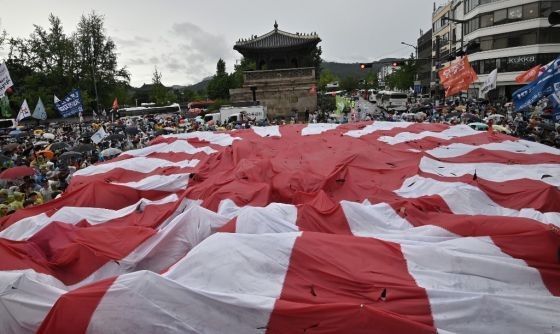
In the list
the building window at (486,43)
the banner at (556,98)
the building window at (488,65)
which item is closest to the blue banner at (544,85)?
the banner at (556,98)

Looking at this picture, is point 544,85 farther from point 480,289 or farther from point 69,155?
point 69,155

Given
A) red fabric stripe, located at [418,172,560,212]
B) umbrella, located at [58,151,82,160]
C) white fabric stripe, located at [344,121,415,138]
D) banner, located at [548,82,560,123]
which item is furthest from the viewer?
white fabric stripe, located at [344,121,415,138]

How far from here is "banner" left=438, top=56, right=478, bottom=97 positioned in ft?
52.5

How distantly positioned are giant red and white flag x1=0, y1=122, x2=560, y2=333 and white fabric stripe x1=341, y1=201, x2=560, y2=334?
0.04 feet

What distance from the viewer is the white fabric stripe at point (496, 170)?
7.31 meters

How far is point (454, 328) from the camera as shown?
11.2 feet

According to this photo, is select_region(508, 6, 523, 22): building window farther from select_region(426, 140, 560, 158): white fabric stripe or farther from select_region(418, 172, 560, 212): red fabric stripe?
select_region(418, 172, 560, 212): red fabric stripe

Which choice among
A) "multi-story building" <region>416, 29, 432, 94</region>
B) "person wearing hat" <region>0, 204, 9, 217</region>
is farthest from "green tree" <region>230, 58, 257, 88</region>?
"person wearing hat" <region>0, 204, 9, 217</region>

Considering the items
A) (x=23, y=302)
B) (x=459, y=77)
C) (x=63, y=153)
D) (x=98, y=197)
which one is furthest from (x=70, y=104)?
(x=459, y=77)

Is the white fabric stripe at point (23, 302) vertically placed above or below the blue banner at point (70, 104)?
below

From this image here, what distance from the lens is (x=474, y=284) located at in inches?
154

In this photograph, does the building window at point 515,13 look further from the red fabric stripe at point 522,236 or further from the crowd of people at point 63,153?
the red fabric stripe at point 522,236

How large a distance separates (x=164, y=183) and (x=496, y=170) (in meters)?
7.10

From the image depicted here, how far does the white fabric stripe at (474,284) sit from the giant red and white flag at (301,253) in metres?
0.01
